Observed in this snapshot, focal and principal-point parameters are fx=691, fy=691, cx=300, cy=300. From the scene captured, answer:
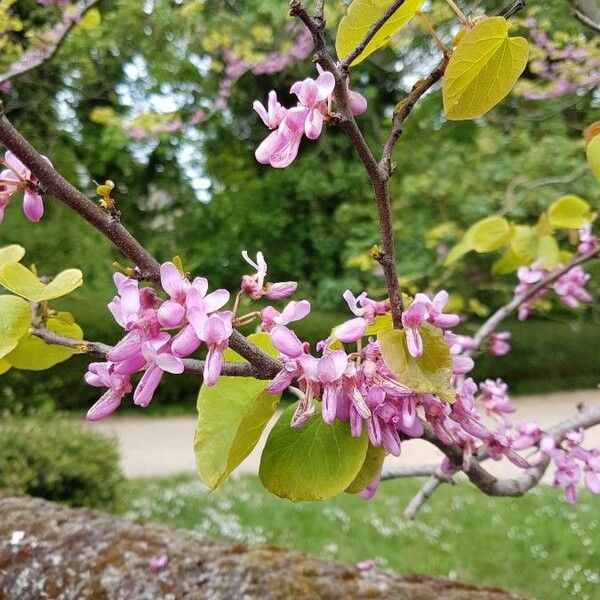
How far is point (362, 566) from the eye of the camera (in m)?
1.29

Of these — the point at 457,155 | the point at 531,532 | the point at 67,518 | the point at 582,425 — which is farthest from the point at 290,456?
the point at 457,155

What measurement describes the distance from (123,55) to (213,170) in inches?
99.4

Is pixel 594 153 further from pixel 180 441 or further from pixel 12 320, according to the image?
pixel 180 441

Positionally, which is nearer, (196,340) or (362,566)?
(196,340)

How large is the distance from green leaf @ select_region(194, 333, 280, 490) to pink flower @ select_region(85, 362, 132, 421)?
84mm

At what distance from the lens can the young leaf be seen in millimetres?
590

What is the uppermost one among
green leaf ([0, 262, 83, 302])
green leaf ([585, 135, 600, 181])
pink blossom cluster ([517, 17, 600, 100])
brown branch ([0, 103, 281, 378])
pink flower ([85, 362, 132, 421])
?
pink blossom cluster ([517, 17, 600, 100])

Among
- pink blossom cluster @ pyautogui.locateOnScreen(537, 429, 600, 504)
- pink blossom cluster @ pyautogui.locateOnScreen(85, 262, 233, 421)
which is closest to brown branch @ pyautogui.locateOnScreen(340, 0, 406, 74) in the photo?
pink blossom cluster @ pyautogui.locateOnScreen(85, 262, 233, 421)

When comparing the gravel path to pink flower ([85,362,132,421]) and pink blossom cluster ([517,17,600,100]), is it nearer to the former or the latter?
pink blossom cluster ([517,17,600,100])

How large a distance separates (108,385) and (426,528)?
3791mm

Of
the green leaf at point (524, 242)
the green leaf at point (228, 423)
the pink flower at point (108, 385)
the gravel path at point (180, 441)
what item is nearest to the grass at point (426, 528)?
the gravel path at point (180, 441)

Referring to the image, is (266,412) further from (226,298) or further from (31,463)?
(31,463)

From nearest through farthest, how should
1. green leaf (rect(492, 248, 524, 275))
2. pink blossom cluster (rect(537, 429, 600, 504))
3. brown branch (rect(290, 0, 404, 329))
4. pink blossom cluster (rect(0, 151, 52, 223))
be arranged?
brown branch (rect(290, 0, 404, 329)) < pink blossom cluster (rect(0, 151, 52, 223)) < pink blossom cluster (rect(537, 429, 600, 504)) < green leaf (rect(492, 248, 524, 275))

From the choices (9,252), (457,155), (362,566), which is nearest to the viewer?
(9,252)
